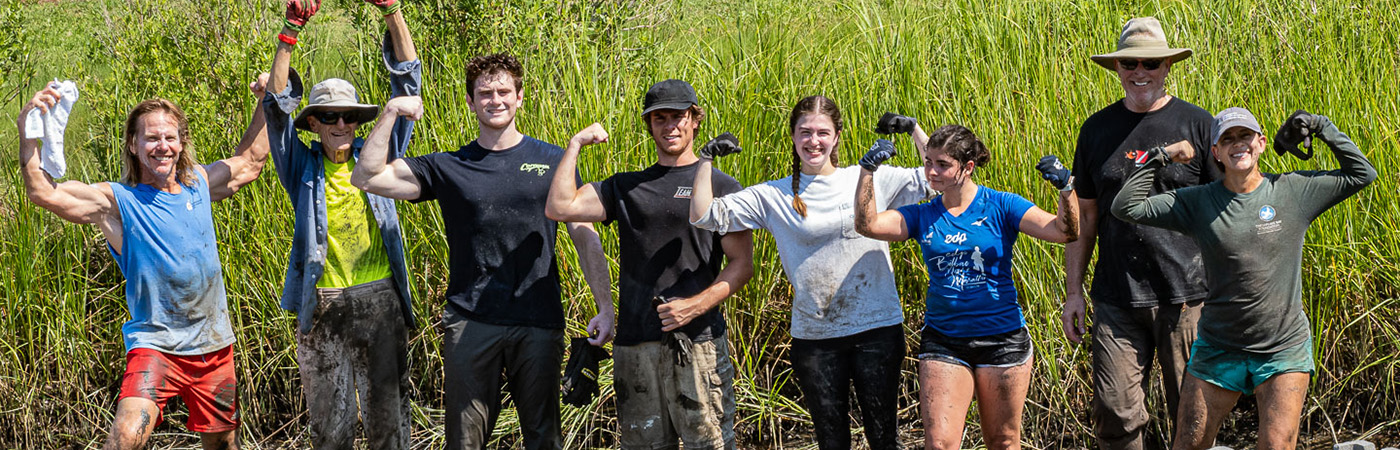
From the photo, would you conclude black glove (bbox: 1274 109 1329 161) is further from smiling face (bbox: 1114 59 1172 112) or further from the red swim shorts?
the red swim shorts

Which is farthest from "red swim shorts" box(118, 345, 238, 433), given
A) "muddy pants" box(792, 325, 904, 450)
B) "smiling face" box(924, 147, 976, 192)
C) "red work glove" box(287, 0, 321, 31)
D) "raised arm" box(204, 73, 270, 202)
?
"smiling face" box(924, 147, 976, 192)

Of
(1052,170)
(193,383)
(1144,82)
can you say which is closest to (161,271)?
(193,383)

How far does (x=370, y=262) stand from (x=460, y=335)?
1.81 ft

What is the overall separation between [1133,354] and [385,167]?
8.87 feet

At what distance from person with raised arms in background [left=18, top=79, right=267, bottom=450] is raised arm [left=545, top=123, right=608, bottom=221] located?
1287mm

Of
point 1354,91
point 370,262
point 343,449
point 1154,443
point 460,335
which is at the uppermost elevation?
point 1354,91

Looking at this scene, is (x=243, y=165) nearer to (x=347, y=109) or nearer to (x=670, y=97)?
(x=347, y=109)

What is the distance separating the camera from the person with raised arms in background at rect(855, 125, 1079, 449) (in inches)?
155

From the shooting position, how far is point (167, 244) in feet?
14.8

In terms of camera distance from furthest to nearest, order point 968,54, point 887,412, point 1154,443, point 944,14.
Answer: point 944,14 → point 968,54 → point 1154,443 → point 887,412

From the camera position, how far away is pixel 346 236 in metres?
4.56

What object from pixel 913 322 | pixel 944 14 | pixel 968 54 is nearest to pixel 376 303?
pixel 913 322

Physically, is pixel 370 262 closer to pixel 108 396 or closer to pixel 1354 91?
pixel 108 396

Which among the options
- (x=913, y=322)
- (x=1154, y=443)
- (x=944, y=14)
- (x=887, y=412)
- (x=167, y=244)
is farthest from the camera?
(x=944, y=14)
